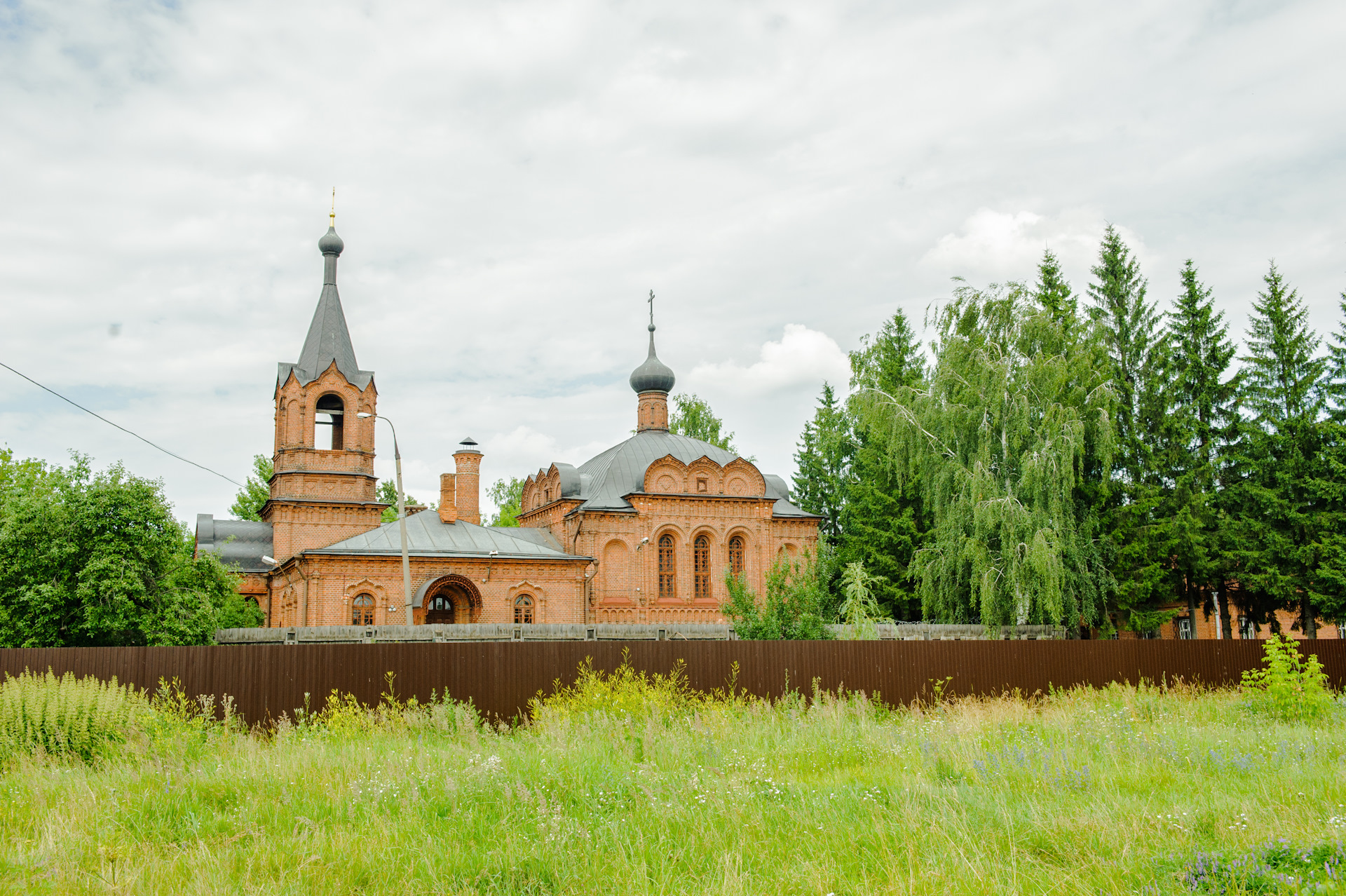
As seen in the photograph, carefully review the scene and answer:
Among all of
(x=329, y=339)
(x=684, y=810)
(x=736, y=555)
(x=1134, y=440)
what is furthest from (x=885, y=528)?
(x=684, y=810)

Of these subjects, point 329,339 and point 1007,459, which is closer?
point 1007,459

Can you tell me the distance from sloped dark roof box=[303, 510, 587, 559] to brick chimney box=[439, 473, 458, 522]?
25 cm

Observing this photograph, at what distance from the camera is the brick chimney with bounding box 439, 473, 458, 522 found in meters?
31.9

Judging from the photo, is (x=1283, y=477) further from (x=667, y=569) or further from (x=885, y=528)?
(x=667, y=569)

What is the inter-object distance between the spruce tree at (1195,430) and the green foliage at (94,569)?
2577 cm

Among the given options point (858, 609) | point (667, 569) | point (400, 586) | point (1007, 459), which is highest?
point (1007, 459)

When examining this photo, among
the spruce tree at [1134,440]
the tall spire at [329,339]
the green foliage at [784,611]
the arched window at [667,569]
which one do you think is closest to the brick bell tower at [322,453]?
the tall spire at [329,339]

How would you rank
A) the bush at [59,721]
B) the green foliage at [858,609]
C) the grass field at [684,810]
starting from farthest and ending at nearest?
1. the green foliage at [858,609]
2. the bush at [59,721]
3. the grass field at [684,810]

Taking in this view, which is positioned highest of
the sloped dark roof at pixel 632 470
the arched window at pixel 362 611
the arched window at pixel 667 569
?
the sloped dark roof at pixel 632 470

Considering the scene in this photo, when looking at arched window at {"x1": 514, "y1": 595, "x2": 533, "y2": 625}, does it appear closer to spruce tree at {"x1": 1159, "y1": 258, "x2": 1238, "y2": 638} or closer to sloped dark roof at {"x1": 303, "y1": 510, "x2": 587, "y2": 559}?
sloped dark roof at {"x1": 303, "y1": 510, "x2": 587, "y2": 559}

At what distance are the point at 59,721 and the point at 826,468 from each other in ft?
119

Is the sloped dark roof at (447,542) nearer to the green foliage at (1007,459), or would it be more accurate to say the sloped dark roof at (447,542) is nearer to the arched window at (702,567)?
the arched window at (702,567)

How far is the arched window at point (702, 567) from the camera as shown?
3319 centimetres

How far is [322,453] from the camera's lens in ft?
105
